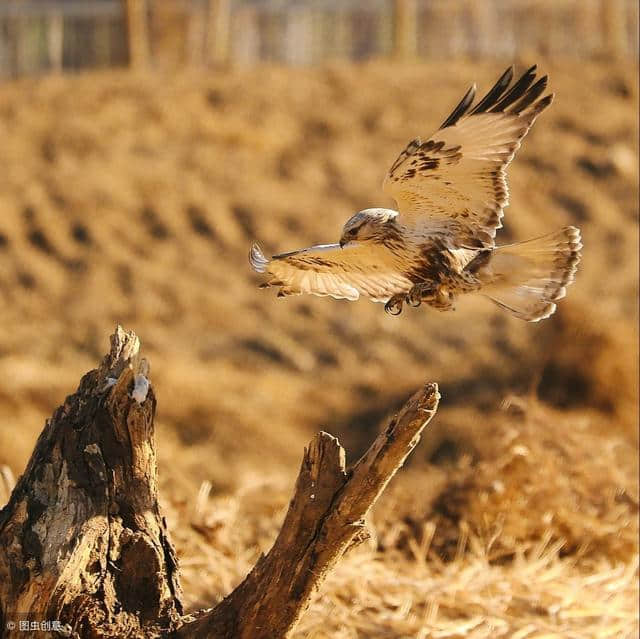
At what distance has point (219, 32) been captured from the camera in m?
17.0

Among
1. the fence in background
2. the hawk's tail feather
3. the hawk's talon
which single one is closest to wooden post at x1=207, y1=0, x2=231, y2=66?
the fence in background

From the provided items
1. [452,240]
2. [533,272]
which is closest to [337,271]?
[452,240]

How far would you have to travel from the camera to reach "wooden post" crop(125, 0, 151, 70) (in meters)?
16.2

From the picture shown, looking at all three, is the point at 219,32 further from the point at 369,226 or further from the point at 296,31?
the point at 369,226

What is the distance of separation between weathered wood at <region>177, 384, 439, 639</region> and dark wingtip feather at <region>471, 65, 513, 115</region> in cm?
101

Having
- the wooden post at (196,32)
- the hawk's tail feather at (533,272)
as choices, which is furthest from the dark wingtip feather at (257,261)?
the wooden post at (196,32)

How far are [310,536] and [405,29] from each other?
46.6 feet

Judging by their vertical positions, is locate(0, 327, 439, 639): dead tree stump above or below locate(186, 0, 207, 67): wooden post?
below

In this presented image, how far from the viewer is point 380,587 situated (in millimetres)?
5164

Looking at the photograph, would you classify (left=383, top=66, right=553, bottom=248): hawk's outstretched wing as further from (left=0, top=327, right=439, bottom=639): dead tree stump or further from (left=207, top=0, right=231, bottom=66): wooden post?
(left=207, top=0, right=231, bottom=66): wooden post

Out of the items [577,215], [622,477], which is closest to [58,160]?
[577,215]

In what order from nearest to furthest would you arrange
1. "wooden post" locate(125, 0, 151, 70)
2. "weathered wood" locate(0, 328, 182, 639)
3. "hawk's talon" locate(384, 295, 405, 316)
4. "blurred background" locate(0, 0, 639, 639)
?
"weathered wood" locate(0, 328, 182, 639)
"hawk's talon" locate(384, 295, 405, 316)
"blurred background" locate(0, 0, 639, 639)
"wooden post" locate(125, 0, 151, 70)

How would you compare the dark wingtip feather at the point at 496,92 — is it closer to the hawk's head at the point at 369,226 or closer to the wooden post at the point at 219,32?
the hawk's head at the point at 369,226

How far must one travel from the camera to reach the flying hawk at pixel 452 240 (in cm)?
358
